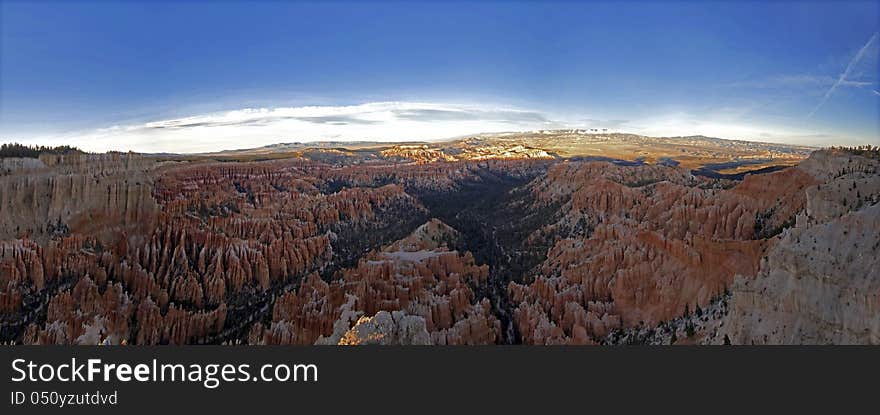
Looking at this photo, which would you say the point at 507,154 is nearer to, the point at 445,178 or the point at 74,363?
the point at 445,178

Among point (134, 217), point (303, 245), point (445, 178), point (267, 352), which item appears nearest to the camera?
point (267, 352)

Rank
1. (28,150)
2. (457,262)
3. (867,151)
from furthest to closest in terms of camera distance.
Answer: (28,150) < (457,262) < (867,151)

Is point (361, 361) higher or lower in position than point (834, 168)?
lower

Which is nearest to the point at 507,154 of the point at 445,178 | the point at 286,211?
the point at 445,178

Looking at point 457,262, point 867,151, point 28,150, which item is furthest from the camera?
point 28,150

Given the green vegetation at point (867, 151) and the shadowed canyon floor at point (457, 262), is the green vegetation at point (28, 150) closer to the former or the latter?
the shadowed canyon floor at point (457, 262)

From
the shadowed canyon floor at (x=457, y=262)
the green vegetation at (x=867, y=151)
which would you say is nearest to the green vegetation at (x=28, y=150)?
the shadowed canyon floor at (x=457, y=262)

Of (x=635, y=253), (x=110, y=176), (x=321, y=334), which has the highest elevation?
(x=110, y=176)

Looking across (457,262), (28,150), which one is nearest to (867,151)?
(457,262)

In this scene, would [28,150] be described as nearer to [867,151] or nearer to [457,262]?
[457,262]
